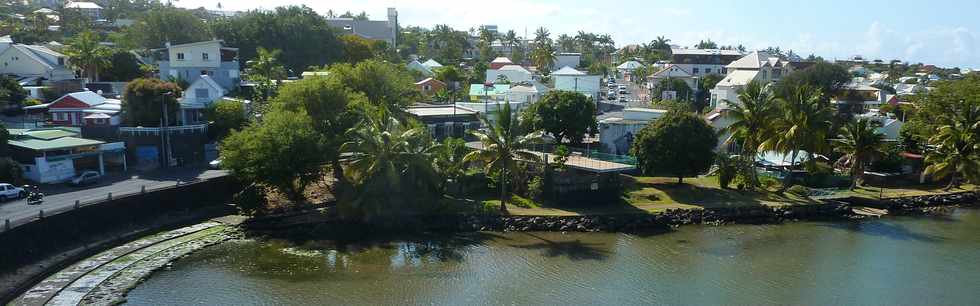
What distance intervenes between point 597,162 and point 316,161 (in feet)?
46.8

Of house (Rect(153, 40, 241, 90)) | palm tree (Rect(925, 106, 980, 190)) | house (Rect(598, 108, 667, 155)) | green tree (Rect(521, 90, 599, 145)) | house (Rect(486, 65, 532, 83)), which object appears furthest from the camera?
house (Rect(486, 65, 532, 83))

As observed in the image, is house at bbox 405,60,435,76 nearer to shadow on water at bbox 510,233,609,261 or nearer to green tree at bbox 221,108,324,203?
green tree at bbox 221,108,324,203

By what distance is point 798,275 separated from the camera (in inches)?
1027

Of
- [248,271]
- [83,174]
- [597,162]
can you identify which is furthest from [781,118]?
[83,174]

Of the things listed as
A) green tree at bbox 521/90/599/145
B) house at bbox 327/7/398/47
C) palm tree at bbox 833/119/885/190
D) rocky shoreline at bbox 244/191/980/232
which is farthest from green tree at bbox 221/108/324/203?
house at bbox 327/7/398/47

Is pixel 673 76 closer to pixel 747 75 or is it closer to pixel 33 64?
pixel 747 75

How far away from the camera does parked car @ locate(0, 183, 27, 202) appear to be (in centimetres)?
2881

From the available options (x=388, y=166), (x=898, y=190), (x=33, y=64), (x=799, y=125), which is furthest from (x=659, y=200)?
(x=33, y=64)

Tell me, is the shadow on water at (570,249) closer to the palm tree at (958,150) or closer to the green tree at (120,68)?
the palm tree at (958,150)

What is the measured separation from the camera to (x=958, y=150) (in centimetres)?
4147

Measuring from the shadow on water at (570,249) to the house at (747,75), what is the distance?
35.1m

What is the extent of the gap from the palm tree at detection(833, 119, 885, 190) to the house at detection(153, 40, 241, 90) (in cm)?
4597

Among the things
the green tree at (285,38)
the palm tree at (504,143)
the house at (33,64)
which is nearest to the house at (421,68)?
the green tree at (285,38)

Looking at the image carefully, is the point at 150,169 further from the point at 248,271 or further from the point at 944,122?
the point at 944,122
